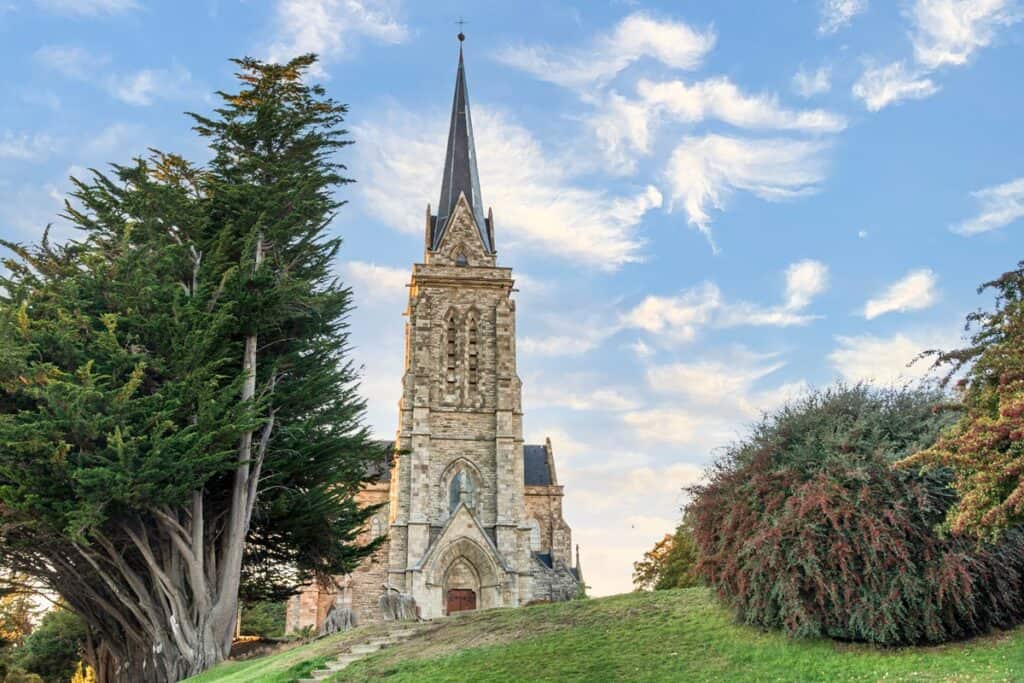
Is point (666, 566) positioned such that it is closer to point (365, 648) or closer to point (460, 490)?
point (460, 490)

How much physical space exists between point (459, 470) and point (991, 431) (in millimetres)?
27695

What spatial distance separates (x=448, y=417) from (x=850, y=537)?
Result: 1036 inches

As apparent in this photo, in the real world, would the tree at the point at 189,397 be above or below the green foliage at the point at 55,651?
above

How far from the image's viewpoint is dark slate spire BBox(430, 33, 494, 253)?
42.1 m

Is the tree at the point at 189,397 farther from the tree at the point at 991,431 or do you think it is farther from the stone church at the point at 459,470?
the tree at the point at 991,431

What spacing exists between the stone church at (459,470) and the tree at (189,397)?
10.9 m

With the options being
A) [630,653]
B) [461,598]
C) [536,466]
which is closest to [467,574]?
[461,598]

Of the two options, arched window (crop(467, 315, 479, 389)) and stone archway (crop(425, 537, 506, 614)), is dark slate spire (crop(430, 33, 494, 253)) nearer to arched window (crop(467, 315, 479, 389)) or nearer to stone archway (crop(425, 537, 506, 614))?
arched window (crop(467, 315, 479, 389))

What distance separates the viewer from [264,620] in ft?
157

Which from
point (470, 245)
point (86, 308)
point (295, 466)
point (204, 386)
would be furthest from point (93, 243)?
point (470, 245)

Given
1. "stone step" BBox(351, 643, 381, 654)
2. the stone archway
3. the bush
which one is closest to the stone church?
the stone archway

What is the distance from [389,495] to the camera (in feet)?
134

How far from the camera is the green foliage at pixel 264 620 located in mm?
45969

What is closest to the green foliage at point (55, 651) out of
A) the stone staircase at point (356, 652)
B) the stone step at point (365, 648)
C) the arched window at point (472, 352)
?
the arched window at point (472, 352)
